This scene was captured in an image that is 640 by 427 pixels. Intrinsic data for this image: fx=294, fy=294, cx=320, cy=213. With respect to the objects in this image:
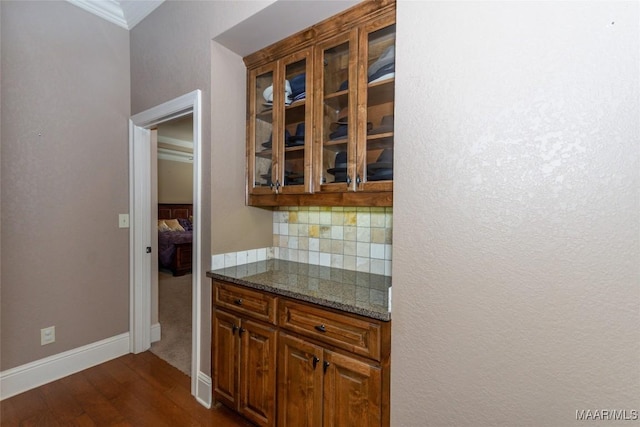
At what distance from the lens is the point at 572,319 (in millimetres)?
879

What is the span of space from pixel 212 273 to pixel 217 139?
0.85m

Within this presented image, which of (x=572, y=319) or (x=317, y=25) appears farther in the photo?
(x=317, y=25)

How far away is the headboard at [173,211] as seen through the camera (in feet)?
22.1

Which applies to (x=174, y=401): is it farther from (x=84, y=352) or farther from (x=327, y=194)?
(x=327, y=194)

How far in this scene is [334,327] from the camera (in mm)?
1338

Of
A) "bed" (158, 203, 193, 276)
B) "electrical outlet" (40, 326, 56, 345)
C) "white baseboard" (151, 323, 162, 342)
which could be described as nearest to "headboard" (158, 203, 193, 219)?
"bed" (158, 203, 193, 276)

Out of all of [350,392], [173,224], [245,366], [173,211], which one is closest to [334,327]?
[350,392]

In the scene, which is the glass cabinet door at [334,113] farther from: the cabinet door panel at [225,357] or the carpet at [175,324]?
the carpet at [175,324]

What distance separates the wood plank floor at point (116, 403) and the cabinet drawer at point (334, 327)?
2.71ft

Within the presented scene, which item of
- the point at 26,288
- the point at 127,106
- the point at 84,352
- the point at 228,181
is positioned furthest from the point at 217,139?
the point at 84,352

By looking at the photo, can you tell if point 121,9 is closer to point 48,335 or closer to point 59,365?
point 48,335

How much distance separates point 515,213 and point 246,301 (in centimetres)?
138

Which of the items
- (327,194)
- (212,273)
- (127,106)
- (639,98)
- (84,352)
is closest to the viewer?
(639,98)

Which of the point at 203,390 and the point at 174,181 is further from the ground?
the point at 174,181
